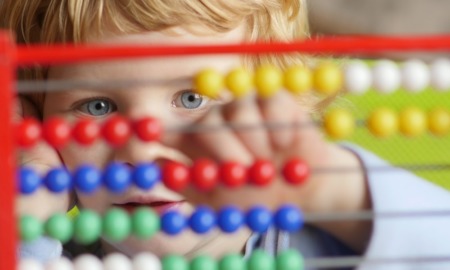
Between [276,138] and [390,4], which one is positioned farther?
[390,4]

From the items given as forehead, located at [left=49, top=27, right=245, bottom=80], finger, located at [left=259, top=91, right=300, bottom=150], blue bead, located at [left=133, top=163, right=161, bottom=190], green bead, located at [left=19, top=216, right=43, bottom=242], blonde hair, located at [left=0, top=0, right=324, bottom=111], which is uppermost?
blonde hair, located at [left=0, top=0, right=324, bottom=111]

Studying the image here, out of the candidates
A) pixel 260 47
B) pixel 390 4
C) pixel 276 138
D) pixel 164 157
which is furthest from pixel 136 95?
pixel 390 4

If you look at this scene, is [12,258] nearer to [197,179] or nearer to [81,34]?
[197,179]

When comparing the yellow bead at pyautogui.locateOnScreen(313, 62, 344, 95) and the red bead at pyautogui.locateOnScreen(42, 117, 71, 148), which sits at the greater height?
the yellow bead at pyautogui.locateOnScreen(313, 62, 344, 95)

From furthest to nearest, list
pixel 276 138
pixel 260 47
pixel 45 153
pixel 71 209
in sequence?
pixel 71 209 < pixel 45 153 < pixel 276 138 < pixel 260 47

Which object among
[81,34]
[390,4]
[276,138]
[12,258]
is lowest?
[12,258]

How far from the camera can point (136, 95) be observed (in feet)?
2.75

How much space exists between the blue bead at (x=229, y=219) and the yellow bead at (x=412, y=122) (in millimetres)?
137

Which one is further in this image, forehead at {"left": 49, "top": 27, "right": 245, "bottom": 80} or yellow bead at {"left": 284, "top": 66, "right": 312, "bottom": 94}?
forehead at {"left": 49, "top": 27, "right": 245, "bottom": 80}

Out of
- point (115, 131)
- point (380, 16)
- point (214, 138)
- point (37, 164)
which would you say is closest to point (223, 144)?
point (214, 138)

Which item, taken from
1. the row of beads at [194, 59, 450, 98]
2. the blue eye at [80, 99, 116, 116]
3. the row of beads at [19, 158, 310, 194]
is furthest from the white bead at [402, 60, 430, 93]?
the blue eye at [80, 99, 116, 116]

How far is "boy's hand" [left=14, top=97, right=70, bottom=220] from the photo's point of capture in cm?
97

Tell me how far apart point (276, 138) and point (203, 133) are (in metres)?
0.06

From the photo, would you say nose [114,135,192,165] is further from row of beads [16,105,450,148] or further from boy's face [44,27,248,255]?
row of beads [16,105,450,148]
